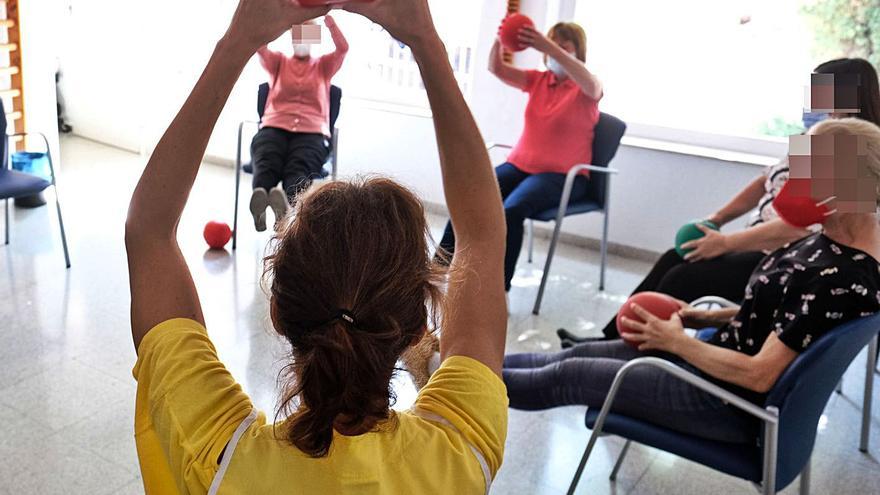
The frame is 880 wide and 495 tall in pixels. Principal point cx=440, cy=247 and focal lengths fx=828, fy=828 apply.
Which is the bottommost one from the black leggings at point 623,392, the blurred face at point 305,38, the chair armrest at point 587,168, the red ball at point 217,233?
the red ball at point 217,233

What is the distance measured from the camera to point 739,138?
172 inches

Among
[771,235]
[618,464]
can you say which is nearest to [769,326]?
[618,464]

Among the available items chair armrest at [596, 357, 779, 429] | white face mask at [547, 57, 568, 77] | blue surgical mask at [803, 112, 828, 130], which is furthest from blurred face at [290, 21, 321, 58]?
chair armrest at [596, 357, 779, 429]

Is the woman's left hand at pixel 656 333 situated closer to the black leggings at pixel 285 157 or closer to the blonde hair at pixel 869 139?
the blonde hair at pixel 869 139

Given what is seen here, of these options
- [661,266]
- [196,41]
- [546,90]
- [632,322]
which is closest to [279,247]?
[632,322]

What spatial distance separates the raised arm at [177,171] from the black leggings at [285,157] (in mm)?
3014

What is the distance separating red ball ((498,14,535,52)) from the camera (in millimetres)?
3668

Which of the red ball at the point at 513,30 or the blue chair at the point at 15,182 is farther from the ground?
the red ball at the point at 513,30

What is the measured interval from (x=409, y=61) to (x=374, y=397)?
4591mm

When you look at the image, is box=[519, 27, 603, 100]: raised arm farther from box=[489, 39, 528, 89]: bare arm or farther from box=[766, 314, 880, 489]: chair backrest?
box=[766, 314, 880, 489]: chair backrest

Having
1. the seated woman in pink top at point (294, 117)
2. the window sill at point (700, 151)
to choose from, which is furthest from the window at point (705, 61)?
the seated woman in pink top at point (294, 117)

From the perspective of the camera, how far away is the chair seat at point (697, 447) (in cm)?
183

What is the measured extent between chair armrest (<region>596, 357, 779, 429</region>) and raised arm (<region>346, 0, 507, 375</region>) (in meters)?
0.86

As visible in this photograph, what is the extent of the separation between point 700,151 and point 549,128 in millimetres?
980
